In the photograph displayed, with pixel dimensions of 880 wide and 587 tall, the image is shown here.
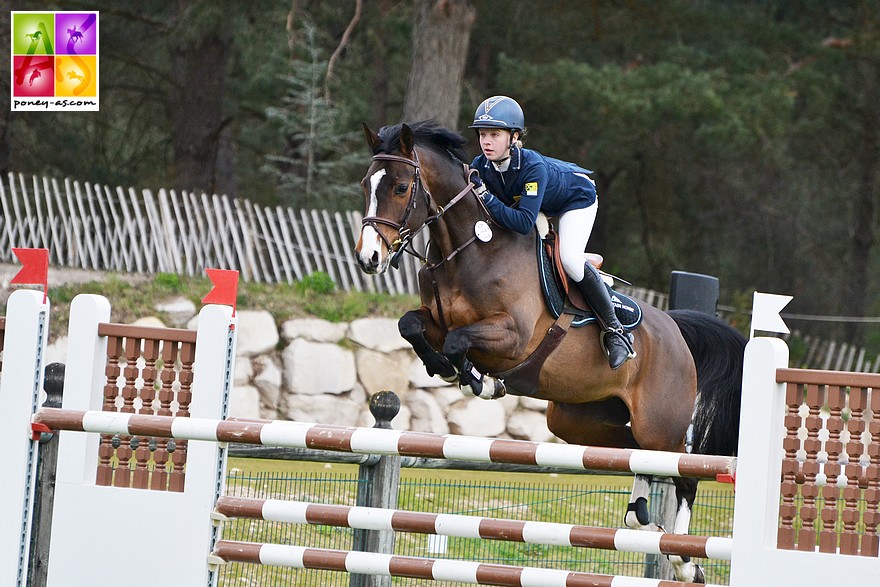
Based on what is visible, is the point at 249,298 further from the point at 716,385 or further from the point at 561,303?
the point at 561,303

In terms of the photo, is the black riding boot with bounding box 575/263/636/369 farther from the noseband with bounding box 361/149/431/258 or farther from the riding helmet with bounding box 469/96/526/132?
the noseband with bounding box 361/149/431/258

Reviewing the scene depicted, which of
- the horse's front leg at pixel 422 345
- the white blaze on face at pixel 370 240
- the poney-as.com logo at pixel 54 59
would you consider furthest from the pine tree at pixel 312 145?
the white blaze on face at pixel 370 240

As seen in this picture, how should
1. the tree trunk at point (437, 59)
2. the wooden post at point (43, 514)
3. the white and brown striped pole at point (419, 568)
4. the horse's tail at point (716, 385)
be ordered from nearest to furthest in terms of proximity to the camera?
the white and brown striped pole at point (419, 568)
the wooden post at point (43, 514)
the horse's tail at point (716, 385)
the tree trunk at point (437, 59)

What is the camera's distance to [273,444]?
12.8ft

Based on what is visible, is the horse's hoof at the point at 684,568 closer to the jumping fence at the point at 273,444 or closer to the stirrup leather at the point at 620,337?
the stirrup leather at the point at 620,337

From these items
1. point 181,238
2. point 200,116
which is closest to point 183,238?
point 181,238

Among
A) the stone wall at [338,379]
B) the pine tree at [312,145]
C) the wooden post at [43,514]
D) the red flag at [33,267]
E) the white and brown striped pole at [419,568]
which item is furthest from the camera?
the pine tree at [312,145]

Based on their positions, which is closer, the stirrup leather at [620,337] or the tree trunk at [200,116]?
the stirrup leather at [620,337]

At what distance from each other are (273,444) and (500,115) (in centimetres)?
177

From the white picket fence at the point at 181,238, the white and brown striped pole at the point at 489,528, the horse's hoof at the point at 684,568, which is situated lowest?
the horse's hoof at the point at 684,568

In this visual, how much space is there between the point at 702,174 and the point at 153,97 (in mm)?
10008

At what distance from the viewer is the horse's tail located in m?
5.72

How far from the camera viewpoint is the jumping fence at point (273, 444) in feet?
11.6

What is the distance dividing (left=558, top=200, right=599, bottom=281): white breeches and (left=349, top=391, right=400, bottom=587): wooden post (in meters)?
1.01
